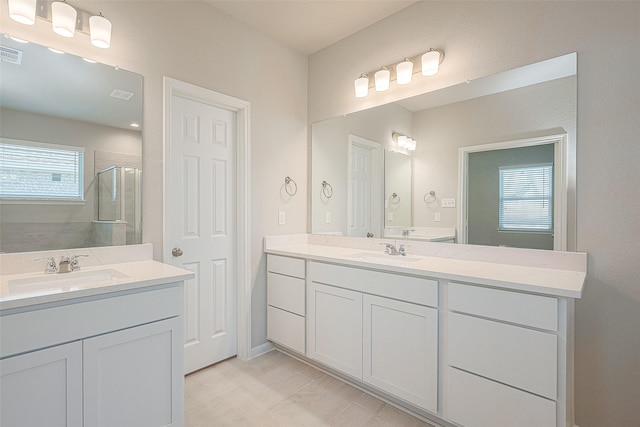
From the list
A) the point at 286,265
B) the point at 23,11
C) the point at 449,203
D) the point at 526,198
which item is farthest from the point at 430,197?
the point at 23,11

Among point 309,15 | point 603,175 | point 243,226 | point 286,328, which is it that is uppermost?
point 309,15

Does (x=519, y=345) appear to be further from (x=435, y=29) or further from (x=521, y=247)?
(x=435, y=29)

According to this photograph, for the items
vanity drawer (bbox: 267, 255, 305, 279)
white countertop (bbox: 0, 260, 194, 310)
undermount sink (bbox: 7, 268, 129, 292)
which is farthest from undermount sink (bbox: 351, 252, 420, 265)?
undermount sink (bbox: 7, 268, 129, 292)

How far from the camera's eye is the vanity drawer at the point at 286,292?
2404 mm

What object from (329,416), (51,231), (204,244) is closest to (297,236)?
(204,244)

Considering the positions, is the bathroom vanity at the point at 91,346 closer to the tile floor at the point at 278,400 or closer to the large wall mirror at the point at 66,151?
the large wall mirror at the point at 66,151

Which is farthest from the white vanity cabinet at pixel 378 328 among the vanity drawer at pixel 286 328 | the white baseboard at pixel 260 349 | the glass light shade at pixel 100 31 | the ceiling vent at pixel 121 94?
the glass light shade at pixel 100 31

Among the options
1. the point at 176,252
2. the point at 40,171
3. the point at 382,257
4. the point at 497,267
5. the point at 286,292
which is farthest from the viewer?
the point at 286,292

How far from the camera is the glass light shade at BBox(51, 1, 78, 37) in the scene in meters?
1.60

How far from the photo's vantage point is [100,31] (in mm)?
1719

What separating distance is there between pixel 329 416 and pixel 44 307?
1548mm

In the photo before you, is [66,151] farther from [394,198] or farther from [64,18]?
[394,198]

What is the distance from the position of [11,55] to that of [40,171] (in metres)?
0.59

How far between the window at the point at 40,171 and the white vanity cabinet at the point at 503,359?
216 cm
